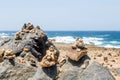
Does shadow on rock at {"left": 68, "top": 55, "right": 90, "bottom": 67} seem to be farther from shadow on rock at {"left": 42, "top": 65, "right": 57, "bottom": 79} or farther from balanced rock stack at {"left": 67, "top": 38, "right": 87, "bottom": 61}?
shadow on rock at {"left": 42, "top": 65, "right": 57, "bottom": 79}

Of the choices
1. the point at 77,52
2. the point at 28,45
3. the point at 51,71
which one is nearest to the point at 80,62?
the point at 77,52

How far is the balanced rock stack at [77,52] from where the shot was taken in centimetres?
1016

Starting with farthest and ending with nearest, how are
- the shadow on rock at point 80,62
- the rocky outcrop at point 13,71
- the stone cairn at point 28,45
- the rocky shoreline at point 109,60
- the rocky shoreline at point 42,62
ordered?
the rocky shoreline at point 109,60 < the stone cairn at point 28,45 < the rocky outcrop at point 13,71 < the shadow on rock at point 80,62 < the rocky shoreline at point 42,62

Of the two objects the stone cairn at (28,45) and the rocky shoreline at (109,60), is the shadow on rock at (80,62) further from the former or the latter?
the rocky shoreline at (109,60)

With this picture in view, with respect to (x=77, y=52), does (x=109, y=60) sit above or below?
below

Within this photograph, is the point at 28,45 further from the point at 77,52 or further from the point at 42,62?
the point at 77,52

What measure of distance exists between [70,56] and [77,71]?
548 millimetres

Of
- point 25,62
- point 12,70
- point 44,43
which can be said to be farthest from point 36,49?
point 12,70

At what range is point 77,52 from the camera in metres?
10.3

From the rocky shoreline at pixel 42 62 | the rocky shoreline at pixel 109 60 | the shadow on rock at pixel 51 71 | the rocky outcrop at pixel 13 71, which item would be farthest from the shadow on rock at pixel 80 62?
the rocky shoreline at pixel 109 60

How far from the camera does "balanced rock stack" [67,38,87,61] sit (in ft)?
33.3

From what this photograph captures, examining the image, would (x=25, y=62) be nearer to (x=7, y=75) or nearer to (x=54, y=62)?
(x=7, y=75)

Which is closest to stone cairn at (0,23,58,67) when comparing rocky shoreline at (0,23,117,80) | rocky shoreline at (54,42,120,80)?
rocky shoreline at (0,23,117,80)

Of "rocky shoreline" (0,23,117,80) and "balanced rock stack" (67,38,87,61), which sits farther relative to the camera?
"balanced rock stack" (67,38,87,61)
